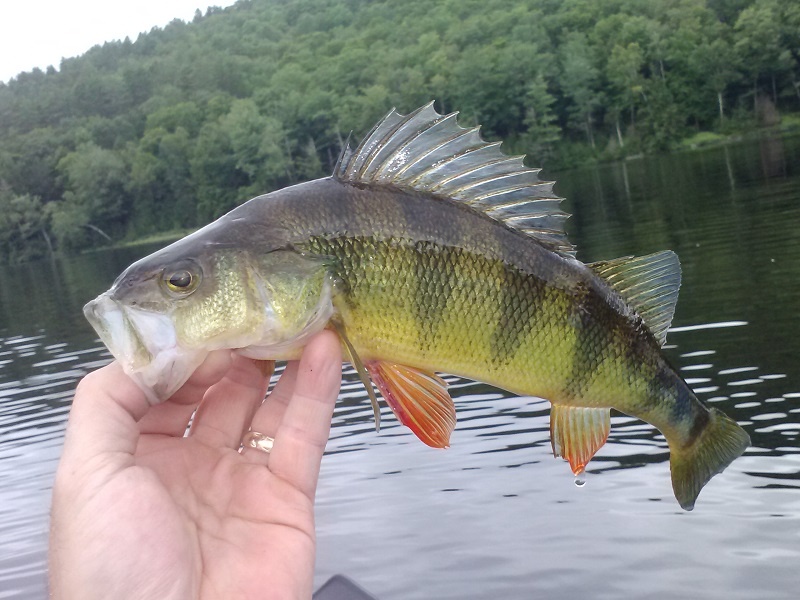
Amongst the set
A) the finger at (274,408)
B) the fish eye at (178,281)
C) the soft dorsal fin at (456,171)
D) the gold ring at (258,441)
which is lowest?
the gold ring at (258,441)

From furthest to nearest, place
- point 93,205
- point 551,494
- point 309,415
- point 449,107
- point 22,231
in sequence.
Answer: point 449,107 < point 22,231 < point 93,205 < point 551,494 < point 309,415

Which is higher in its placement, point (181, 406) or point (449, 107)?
point (449, 107)

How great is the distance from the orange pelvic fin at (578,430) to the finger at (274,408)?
3.25 ft

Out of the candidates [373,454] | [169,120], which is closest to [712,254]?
[373,454]

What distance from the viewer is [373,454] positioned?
36.6 feet

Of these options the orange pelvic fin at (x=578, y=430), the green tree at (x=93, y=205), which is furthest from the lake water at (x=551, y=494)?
the green tree at (x=93, y=205)

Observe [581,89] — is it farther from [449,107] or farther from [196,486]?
[196,486]

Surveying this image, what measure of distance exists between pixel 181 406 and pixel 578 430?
4.89ft

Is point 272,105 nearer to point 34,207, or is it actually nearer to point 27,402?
point 34,207

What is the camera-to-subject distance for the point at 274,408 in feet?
10.4

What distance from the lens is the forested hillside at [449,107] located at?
7600 centimetres

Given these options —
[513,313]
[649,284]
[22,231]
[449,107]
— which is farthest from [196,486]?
[22,231]

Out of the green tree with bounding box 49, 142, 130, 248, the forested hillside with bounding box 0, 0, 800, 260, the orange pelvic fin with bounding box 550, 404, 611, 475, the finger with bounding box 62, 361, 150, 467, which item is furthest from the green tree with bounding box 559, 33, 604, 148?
the finger with bounding box 62, 361, 150, 467

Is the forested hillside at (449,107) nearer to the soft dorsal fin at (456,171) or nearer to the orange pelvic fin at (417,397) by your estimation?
the soft dorsal fin at (456,171)
